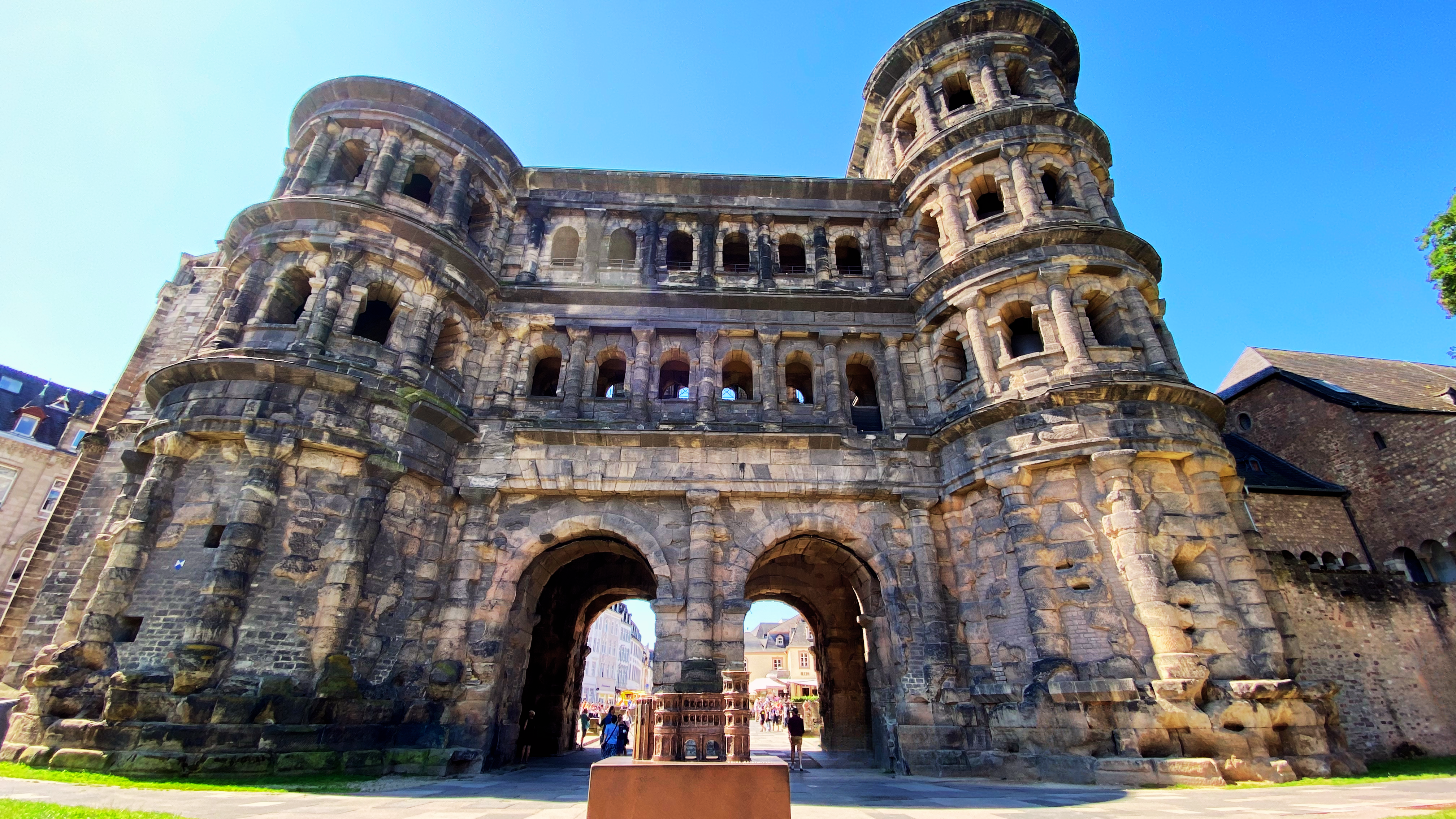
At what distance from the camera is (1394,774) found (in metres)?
11.4

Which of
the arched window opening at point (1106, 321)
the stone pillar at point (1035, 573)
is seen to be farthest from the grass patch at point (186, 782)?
the arched window opening at point (1106, 321)

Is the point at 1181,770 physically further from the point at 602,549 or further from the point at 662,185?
the point at 662,185

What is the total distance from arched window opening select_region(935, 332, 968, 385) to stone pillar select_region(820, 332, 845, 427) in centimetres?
250

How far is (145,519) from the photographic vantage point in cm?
1114

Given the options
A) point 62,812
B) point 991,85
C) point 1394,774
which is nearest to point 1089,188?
point 991,85

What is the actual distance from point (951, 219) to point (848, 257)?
11.4 ft

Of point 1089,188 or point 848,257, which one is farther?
point 848,257

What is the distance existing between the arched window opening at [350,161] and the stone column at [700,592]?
38.7 feet

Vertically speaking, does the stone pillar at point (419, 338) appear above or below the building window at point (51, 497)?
below

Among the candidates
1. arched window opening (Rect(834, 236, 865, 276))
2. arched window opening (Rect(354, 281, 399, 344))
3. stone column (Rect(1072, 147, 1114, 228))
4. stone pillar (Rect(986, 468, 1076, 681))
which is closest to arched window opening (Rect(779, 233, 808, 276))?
arched window opening (Rect(834, 236, 865, 276))

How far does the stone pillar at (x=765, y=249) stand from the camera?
1717 cm

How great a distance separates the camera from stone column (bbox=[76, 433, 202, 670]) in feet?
34.0

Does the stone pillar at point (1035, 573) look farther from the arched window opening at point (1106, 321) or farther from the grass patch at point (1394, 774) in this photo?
the arched window opening at point (1106, 321)

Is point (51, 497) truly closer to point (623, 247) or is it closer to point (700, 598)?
point (623, 247)
